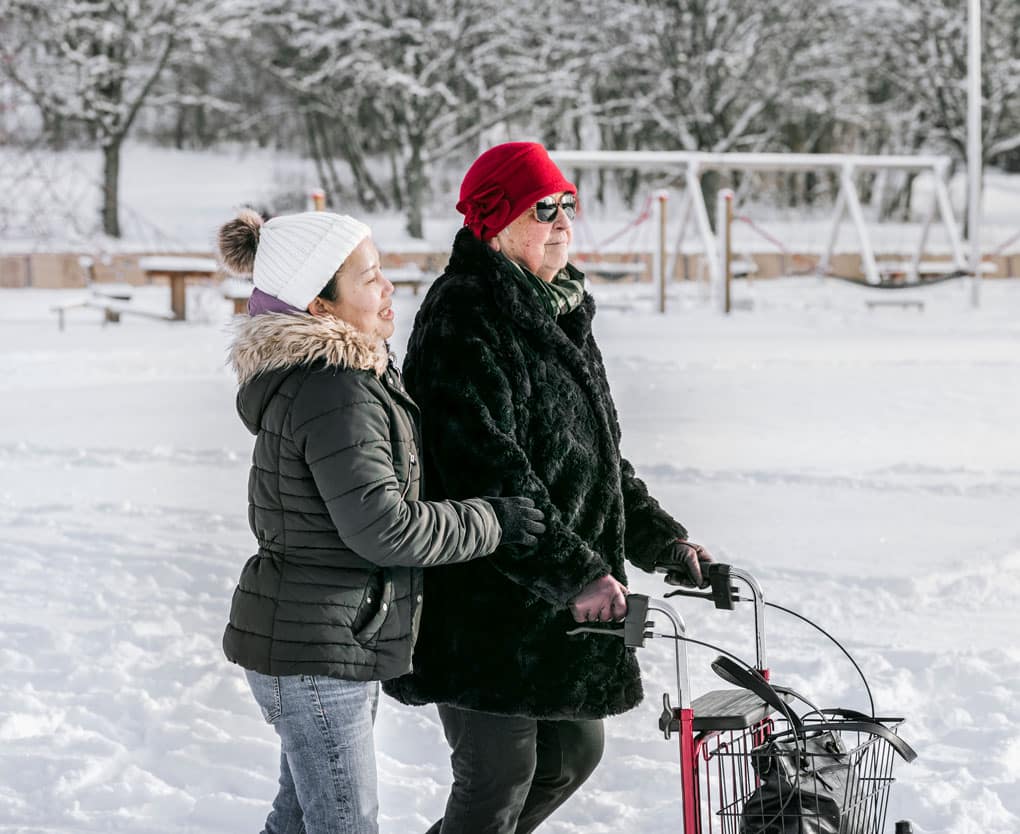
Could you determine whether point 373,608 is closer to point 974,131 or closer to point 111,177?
point 974,131

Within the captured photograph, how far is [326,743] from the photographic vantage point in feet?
8.84

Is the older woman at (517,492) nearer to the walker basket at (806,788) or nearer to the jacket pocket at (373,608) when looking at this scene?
the jacket pocket at (373,608)

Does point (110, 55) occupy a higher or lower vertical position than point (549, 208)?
higher

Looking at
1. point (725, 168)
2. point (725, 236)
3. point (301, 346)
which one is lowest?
point (725, 236)

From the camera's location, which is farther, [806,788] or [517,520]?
[517,520]

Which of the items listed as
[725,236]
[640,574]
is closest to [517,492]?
[640,574]

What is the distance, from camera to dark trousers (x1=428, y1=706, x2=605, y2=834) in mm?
2896

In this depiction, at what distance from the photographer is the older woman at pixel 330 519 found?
260cm

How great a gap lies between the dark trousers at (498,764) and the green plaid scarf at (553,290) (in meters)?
0.81

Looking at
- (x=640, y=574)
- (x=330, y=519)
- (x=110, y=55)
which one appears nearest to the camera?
(x=330, y=519)

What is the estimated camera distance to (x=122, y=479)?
9.22 metres

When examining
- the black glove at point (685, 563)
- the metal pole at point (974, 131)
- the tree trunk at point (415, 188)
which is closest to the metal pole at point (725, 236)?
the metal pole at point (974, 131)

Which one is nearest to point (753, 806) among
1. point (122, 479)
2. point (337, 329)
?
point (337, 329)

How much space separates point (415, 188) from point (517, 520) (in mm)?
34543
